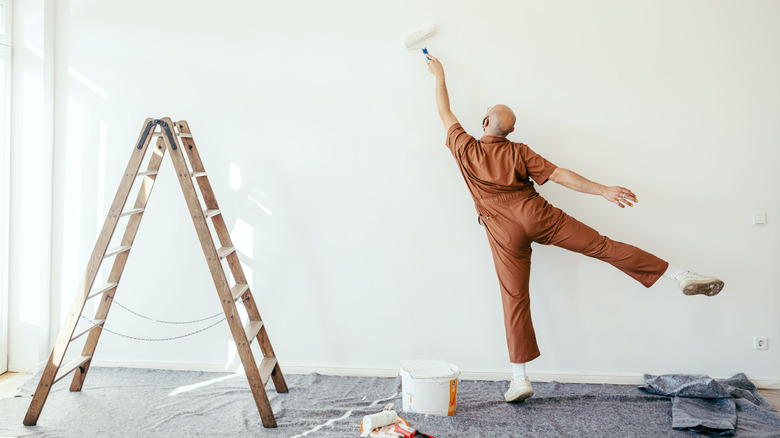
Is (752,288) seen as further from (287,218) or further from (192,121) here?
(192,121)

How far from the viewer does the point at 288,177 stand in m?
3.79

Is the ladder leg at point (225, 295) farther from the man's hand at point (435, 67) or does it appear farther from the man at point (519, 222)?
the man's hand at point (435, 67)

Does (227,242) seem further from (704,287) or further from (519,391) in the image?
(704,287)

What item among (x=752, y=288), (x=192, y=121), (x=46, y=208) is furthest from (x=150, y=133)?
(x=752, y=288)

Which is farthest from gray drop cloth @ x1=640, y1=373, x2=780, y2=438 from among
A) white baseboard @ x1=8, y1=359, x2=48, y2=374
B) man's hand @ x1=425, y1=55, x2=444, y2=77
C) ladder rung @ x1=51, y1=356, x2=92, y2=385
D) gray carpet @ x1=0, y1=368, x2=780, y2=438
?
white baseboard @ x1=8, y1=359, x2=48, y2=374

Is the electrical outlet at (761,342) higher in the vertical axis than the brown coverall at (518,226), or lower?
lower

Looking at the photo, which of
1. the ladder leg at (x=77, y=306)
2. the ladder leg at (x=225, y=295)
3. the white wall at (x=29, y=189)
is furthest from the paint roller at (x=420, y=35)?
the white wall at (x=29, y=189)

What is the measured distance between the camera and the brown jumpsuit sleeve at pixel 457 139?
336 centimetres

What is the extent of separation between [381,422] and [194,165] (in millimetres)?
1745

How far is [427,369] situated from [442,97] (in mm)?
1563

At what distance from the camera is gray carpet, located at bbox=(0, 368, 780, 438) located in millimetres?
2984

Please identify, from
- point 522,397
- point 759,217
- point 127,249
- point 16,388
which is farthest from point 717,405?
point 16,388

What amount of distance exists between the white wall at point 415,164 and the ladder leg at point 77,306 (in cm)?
74

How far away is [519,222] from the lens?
330 cm
